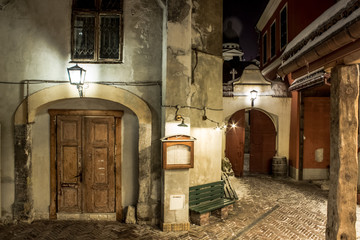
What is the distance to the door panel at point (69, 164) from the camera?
6.98 meters

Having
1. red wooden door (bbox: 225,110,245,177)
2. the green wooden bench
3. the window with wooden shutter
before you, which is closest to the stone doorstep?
the green wooden bench

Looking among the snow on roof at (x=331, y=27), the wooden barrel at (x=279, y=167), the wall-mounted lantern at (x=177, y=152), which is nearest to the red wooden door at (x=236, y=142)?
the wooden barrel at (x=279, y=167)

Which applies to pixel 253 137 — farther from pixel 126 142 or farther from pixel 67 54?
pixel 67 54

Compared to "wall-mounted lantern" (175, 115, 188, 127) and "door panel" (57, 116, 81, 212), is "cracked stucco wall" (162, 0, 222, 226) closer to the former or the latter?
"wall-mounted lantern" (175, 115, 188, 127)

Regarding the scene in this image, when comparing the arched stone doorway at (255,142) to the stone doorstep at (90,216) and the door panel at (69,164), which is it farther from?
the door panel at (69,164)

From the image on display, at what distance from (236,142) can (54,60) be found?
9.04 meters

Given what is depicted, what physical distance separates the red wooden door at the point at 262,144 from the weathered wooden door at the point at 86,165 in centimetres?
852

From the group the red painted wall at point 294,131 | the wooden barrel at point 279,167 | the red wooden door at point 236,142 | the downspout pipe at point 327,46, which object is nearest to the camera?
the downspout pipe at point 327,46

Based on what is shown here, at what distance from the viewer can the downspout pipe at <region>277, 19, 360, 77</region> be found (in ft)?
11.7

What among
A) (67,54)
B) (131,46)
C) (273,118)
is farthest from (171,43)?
(273,118)

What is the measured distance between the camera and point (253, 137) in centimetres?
1330

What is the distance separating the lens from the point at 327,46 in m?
4.13

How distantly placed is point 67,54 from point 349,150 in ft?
22.3

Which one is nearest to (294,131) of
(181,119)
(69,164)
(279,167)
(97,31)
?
(279,167)
